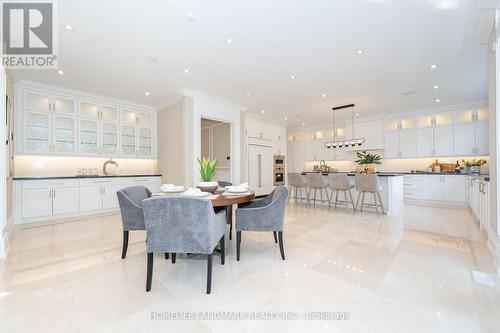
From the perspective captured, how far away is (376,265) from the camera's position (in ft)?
7.33

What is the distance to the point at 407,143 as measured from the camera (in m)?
6.57

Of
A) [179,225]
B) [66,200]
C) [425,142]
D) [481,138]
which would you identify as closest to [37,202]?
[66,200]

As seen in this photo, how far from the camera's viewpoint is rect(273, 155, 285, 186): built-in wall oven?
774 centimetres

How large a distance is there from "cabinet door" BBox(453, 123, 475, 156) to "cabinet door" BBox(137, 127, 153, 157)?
8.10 m

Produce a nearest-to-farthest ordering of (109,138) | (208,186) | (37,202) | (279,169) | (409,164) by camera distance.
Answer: (208,186) → (37,202) → (109,138) → (409,164) → (279,169)

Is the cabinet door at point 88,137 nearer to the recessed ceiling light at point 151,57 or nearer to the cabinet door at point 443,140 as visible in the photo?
the recessed ceiling light at point 151,57

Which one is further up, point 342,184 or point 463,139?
point 463,139

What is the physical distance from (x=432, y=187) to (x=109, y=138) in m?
8.30

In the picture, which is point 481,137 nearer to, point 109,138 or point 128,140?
point 128,140

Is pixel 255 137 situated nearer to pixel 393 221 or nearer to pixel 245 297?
pixel 393 221

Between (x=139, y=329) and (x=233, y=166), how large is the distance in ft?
14.2

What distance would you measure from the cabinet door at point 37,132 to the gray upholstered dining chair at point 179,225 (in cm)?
428

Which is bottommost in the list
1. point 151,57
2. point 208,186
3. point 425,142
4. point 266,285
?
point 266,285

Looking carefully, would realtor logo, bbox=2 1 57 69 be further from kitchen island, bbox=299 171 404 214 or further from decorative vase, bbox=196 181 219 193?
kitchen island, bbox=299 171 404 214
